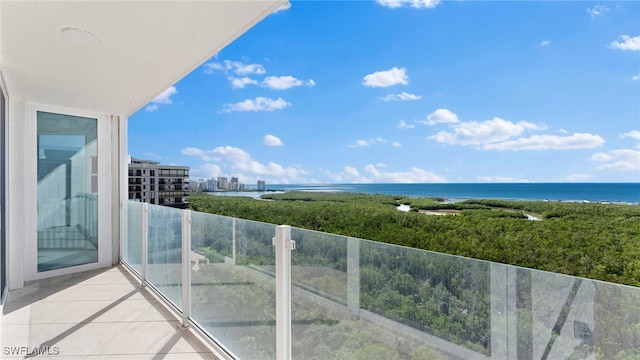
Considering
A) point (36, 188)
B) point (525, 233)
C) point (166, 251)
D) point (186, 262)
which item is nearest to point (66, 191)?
point (36, 188)

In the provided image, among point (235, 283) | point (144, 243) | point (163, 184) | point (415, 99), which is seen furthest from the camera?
point (415, 99)

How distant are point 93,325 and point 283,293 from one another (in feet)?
6.79

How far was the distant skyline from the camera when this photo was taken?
1504 cm

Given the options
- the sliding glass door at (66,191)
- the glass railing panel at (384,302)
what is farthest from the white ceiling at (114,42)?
the glass railing panel at (384,302)

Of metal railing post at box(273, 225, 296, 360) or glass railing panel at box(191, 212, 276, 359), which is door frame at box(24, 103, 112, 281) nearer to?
glass railing panel at box(191, 212, 276, 359)

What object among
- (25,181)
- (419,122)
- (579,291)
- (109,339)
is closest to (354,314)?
(579,291)

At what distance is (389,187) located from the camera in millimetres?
29172

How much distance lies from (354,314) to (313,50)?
23854 mm

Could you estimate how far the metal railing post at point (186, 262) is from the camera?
8.89 feet

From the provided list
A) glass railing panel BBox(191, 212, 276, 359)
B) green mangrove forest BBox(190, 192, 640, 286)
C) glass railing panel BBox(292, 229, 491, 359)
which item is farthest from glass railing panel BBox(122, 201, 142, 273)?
green mangrove forest BBox(190, 192, 640, 286)

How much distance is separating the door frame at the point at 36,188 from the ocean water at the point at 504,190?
16.7 m

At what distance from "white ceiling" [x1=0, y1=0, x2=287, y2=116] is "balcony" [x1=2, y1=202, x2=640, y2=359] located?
4.48 ft

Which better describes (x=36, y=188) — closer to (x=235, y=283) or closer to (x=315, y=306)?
(x=235, y=283)

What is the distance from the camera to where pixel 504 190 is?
31.8 meters
